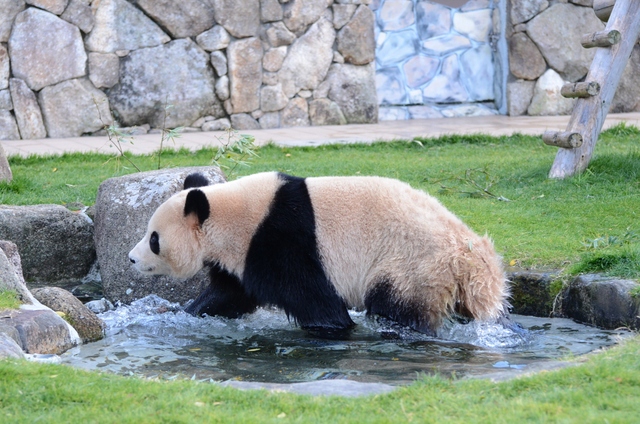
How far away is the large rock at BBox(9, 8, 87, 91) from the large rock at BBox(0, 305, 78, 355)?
22.5 ft

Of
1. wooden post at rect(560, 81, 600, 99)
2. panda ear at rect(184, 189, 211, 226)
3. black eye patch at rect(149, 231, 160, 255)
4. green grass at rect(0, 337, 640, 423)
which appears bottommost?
green grass at rect(0, 337, 640, 423)

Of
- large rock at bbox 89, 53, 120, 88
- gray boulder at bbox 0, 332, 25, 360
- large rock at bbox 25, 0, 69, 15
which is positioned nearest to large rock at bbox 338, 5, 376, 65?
large rock at bbox 89, 53, 120, 88

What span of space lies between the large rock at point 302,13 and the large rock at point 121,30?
176cm

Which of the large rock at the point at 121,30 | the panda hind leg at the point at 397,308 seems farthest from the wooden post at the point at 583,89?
the large rock at the point at 121,30

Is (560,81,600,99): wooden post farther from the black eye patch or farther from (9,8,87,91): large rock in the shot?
(9,8,87,91): large rock

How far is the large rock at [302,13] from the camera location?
11.4 meters

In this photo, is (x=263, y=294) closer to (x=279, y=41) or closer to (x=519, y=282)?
(x=519, y=282)

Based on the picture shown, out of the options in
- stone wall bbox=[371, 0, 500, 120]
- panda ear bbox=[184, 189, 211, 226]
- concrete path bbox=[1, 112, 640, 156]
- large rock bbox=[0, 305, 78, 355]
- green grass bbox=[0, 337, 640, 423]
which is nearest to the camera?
green grass bbox=[0, 337, 640, 423]

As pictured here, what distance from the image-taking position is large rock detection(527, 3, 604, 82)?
12.1 m

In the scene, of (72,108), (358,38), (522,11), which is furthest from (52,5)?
(522,11)

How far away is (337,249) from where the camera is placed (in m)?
4.40

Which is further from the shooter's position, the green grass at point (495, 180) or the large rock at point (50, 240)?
the large rock at point (50, 240)

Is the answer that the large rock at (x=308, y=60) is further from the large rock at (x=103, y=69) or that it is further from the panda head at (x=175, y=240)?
the panda head at (x=175, y=240)

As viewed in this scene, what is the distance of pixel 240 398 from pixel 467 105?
34.9ft
